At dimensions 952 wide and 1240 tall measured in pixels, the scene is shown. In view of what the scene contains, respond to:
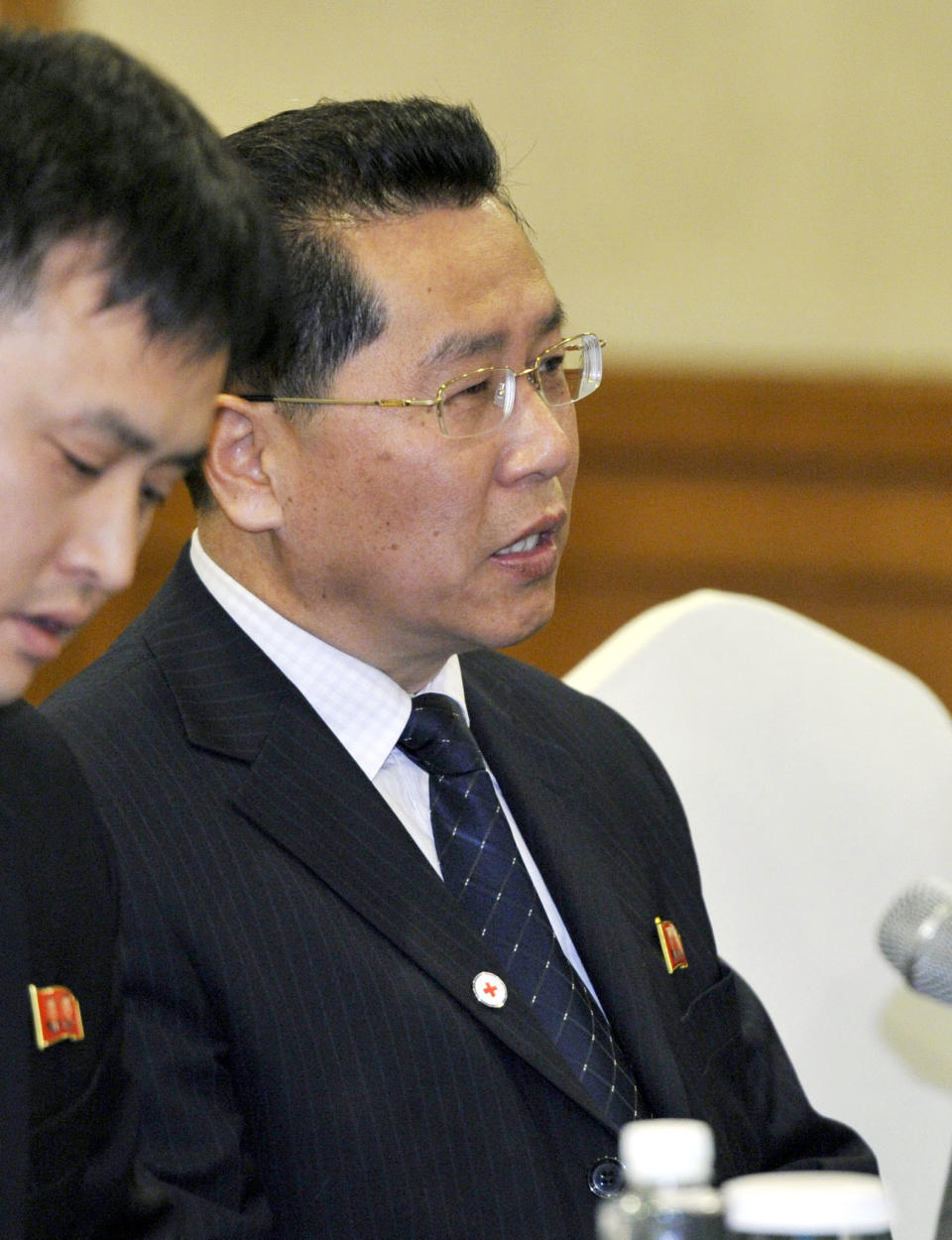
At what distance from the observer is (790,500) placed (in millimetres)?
4211

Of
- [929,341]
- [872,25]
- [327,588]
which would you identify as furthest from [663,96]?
[327,588]

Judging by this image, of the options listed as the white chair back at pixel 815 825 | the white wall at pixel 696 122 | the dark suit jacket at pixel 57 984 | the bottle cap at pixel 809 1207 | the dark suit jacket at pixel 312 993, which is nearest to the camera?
the bottle cap at pixel 809 1207

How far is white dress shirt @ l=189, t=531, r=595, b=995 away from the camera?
166 centimetres

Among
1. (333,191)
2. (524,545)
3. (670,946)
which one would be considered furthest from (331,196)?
(670,946)

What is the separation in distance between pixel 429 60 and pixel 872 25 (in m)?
1.03

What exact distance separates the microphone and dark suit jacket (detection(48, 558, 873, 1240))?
0.46 meters

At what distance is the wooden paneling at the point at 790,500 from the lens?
164 inches

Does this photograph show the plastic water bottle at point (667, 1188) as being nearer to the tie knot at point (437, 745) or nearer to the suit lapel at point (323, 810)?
the suit lapel at point (323, 810)

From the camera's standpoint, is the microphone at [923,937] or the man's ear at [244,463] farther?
the man's ear at [244,463]

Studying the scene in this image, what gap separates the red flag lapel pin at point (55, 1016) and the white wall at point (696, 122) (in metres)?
3.14

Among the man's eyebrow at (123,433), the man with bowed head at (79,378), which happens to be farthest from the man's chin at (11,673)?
the man's eyebrow at (123,433)

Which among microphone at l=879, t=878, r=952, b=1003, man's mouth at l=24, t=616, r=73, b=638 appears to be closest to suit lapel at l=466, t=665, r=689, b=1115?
microphone at l=879, t=878, r=952, b=1003

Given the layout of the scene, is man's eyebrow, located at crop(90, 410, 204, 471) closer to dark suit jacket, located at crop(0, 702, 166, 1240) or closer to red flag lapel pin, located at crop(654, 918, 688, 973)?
dark suit jacket, located at crop(0, 702, 166, 1240)

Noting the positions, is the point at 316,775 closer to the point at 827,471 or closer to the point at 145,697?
the point at 145,697
